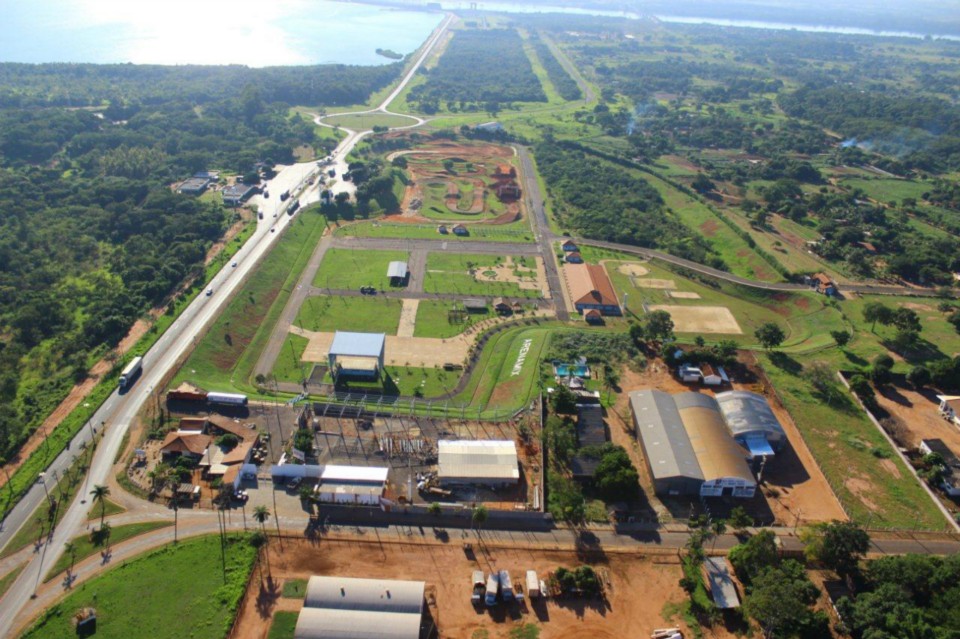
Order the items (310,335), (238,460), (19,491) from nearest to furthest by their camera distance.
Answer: (19,491) → (238,460) → (310,335)

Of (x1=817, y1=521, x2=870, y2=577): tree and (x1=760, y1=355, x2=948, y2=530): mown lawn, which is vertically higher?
(x1=817, y1=521, x2=870, y2=577): tree

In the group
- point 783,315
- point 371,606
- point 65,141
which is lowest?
point 783,315

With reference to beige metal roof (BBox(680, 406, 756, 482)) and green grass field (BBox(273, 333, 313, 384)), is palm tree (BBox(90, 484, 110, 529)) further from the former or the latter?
beige metal roof (BBox(680, 406, 756, 482))

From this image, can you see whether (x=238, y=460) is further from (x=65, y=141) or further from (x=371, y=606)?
(x=65, y=141)

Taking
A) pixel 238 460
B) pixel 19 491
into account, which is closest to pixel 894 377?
pixel 238 460

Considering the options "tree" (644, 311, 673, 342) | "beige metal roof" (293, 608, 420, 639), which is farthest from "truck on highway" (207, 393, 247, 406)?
"tree" (644, 311, 673, 342)

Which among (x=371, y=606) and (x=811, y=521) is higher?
(x=371, y=606)

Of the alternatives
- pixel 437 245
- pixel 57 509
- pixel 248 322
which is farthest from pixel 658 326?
pixel 57 509
